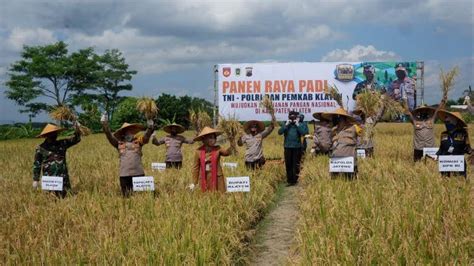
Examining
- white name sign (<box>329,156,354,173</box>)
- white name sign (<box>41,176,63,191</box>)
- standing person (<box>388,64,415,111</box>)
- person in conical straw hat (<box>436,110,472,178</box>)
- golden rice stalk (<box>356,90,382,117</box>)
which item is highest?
standing person (<box>388,64,415,111</box>)

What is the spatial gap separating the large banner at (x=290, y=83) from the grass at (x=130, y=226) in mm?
8611

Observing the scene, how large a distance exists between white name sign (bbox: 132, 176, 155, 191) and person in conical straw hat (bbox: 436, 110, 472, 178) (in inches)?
177

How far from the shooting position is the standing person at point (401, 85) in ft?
52.5

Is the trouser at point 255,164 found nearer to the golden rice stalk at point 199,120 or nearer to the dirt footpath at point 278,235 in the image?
the dirt footpath at point 278,235

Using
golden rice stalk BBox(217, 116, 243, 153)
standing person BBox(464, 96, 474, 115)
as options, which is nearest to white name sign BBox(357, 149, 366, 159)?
standing person BBox(464, 96, 474, 115)

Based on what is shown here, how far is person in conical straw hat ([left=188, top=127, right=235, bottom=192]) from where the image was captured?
6773 millimetres

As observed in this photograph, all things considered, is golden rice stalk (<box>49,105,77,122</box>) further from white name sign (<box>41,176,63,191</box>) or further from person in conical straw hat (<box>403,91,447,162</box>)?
person in conical straw hat (<box>403,91,447,162</box>)

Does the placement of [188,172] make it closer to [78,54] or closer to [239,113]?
[239,113]

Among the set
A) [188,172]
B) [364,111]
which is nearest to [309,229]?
[188,172]

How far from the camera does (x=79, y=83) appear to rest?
141 feet

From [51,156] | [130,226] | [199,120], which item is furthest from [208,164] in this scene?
[199,120]

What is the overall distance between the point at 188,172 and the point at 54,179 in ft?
9.59

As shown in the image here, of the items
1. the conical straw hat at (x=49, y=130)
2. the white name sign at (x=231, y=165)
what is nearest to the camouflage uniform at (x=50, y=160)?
the conical straw hat at (x=49, y=130)

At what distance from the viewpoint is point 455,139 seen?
7.23 meters
